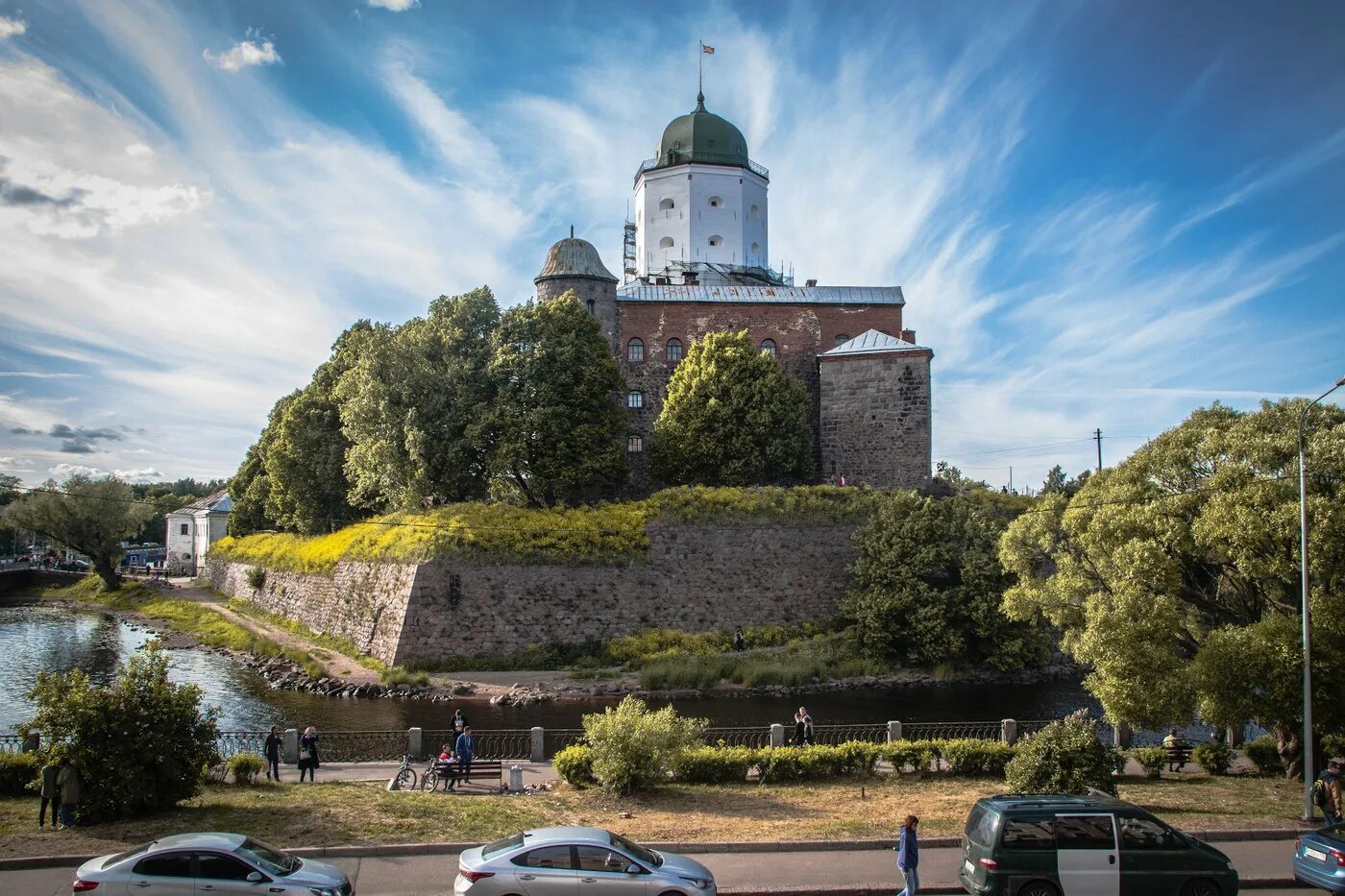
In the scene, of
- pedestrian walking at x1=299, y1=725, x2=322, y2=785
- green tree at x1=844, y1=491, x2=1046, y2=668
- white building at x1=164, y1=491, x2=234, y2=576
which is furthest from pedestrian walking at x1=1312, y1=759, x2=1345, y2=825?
white building at x1=164, y1=491, x2=234, y2=576

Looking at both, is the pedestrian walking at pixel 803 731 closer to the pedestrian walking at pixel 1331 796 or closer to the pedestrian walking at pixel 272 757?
the pedestrian walking at pixel 1331 796

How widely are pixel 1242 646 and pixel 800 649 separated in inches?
854

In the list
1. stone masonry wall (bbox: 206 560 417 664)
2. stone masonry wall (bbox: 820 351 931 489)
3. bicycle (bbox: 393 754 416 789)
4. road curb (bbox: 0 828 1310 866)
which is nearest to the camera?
road curb (bbox: 0 828 1310 866)

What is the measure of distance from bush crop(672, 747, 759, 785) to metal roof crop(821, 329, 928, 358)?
3086 cm

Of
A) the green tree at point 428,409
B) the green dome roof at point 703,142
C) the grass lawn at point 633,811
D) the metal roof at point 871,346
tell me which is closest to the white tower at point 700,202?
the green dome roof at point 703,142

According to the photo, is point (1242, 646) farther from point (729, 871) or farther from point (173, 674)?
point (173, 674)

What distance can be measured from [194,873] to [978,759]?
1410 centimetres

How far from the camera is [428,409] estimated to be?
39625mm

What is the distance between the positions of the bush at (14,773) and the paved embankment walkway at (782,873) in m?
4.57

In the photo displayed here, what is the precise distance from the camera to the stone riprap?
3531 cm

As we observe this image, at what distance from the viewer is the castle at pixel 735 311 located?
4634cm

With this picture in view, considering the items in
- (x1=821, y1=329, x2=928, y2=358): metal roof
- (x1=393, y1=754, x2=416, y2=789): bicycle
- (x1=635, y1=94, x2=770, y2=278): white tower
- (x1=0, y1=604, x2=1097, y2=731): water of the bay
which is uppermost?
(x1=635, y1=94, x2=770, y2=278): white tower

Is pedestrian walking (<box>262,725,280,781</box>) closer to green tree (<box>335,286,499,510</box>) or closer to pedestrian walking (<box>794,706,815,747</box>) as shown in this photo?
pedestrian walking (<box>794,706,815,747</box>)

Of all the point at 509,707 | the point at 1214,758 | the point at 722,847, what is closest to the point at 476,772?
the point at 722,847
